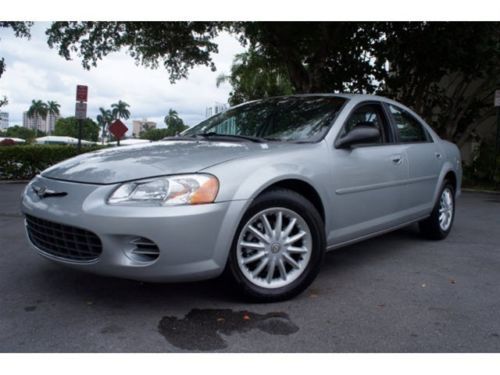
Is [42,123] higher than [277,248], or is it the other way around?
[277,248]

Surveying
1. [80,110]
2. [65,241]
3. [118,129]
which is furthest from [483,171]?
[65,241]

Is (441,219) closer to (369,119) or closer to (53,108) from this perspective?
(369,119)

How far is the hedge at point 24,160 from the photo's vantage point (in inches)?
492

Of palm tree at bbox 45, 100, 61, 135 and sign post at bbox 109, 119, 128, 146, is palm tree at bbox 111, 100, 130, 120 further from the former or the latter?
sign post at bbox 109, 119, 128, 146

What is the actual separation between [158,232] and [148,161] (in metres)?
0.56

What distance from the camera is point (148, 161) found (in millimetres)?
3018

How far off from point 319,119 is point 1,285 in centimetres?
265

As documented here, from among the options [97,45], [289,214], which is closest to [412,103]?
Result: [97,45]

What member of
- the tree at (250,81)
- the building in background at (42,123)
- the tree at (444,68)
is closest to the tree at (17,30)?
the tree at (444,68)

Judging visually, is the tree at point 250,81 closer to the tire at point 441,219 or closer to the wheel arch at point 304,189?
the tire at point 441,219

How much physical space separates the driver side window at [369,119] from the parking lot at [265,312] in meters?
1.13

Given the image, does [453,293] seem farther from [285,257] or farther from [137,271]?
[137,271]

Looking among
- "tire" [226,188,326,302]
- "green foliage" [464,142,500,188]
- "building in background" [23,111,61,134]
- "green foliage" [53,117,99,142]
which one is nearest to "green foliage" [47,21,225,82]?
"green foliage" [464,142,500,188]

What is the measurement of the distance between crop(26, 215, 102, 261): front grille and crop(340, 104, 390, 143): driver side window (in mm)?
2010
